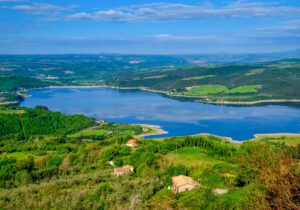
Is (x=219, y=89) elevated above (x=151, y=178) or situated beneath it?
situated beneath

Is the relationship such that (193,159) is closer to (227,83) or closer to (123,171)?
(123,171)

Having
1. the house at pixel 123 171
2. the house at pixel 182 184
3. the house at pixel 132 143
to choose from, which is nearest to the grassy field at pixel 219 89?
the house at pixel 132 143

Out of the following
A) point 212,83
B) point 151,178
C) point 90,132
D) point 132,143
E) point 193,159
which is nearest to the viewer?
point 151,178

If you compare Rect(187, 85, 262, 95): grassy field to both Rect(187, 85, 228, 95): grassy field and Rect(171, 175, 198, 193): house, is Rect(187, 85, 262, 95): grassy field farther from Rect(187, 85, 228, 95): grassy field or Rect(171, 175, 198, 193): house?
Rect(171, 175, 198, 193): house

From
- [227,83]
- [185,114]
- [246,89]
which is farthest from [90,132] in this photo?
[227,83]

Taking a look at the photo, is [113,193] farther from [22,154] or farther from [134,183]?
[22,154]

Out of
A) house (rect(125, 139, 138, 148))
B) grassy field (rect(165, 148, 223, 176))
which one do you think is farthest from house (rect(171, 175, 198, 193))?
house (rect(125, 139, 138, 148))
